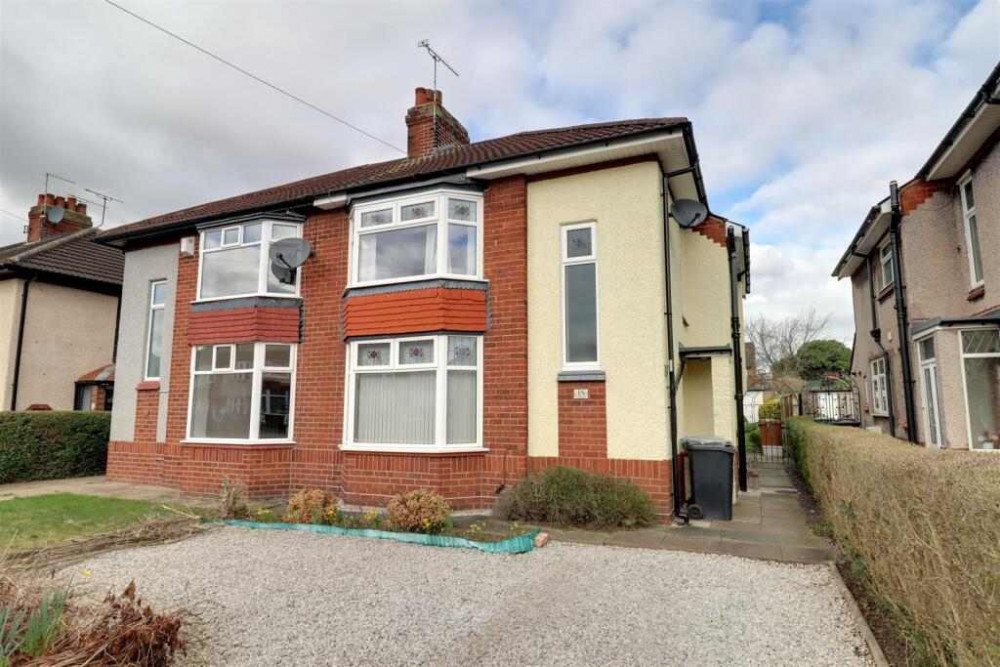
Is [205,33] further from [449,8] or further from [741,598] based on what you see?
[741,598]

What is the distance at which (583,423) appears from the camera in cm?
773

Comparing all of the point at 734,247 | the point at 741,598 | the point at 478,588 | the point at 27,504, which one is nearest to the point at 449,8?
the point at 734,247

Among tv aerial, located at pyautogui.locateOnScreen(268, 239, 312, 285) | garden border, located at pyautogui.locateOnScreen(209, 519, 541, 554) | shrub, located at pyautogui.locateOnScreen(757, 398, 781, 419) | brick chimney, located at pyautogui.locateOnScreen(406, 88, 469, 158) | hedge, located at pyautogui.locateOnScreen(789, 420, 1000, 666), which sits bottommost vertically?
garden border, located at pyautogui.locateOnScreen(209, 519, 541, 554)

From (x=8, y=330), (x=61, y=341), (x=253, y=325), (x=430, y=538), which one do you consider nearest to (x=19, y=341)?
(x=8, y=330)

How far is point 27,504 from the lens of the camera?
8.73 m

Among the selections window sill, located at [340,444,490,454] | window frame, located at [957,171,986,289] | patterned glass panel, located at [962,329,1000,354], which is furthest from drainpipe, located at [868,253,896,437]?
window sill, located at [340,444,490,454]

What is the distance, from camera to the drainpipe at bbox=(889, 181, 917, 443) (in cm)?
1141

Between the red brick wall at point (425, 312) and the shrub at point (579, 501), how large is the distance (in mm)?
2496

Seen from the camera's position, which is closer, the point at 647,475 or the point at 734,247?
the point at 647,475

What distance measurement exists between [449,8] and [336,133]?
5144 mm

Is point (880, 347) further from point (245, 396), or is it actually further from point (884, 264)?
point (245, 396)

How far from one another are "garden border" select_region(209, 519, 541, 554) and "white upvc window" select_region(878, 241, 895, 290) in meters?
11.5

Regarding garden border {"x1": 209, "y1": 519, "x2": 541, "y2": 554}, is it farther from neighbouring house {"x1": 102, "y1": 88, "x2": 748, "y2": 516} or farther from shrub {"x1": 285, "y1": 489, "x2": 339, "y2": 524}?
neighbouring house {"x1": 102, "y1": 88, "x2": 748, "y2": 516}

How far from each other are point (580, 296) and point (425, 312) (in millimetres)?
2325
